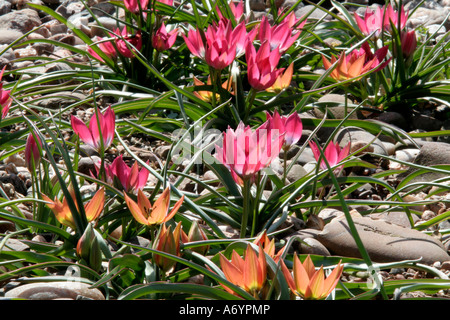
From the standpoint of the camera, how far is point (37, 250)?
1.24 meters

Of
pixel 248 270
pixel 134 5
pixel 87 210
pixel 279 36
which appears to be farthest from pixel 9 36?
pixel 248 270

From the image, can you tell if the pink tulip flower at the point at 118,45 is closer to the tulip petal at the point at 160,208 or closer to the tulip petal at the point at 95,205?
the tulip petal at the point at 95,205

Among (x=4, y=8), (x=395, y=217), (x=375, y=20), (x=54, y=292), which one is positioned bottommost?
(x=395, y=217)

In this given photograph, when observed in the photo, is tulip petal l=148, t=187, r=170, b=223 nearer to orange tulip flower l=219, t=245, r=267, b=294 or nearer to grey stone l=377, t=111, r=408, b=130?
orange tulip flower l=219, t=245, r=267, b=294

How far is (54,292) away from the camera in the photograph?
106 centimetres

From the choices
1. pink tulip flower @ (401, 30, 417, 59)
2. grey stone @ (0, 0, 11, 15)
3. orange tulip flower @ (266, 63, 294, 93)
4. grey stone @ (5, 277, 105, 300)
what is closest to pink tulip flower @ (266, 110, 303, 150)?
orange tulip flower @ (266, 63, 294, 93)

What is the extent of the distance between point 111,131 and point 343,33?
1.72 m

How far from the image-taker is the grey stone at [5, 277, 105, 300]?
1.06m

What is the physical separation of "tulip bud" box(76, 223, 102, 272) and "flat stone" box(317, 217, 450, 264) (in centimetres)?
55

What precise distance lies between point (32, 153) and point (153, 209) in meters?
0.46

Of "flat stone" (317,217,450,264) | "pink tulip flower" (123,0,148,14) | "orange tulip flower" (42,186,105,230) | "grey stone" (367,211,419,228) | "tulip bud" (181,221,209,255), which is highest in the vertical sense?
"pink tulip flower" (123,0,148,14)

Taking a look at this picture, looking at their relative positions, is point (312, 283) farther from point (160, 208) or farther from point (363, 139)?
point (363, 139)
